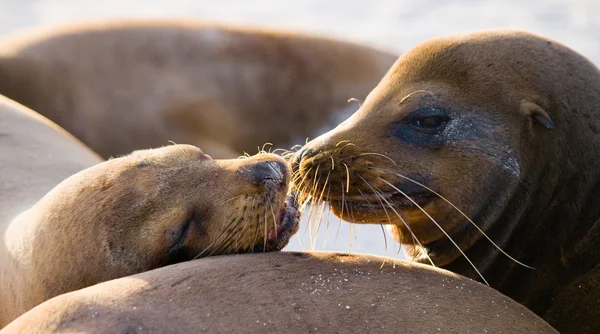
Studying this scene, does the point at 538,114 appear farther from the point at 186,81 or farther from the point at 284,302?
the point at 186,81

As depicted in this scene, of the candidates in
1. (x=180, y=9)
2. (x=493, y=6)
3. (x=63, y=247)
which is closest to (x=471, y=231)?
(x=63, y=247)

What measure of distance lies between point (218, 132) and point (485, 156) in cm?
310

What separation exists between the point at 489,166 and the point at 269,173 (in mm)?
880

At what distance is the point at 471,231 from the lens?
171 inches

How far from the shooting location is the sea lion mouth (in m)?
3.95

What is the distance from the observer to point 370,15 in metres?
10.5

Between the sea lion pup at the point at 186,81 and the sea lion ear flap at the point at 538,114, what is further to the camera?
the sea lion pup at the point at 186,81

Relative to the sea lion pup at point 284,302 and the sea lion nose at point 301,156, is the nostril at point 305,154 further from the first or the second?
the sea lion pup at point 284,302

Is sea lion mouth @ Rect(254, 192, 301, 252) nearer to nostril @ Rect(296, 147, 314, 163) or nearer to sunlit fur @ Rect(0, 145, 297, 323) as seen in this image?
sunlit fur @ Rect(0, 145, 297, 323)

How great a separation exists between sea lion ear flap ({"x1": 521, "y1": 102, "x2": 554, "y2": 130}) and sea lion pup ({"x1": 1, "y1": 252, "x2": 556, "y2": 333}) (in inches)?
33.7

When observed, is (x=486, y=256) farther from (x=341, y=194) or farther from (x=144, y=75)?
(x=144, y=75)

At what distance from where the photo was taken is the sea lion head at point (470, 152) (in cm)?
424

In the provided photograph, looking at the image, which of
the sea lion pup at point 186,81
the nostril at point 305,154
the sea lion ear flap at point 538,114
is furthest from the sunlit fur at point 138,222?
the sea lion pup at point 186,81

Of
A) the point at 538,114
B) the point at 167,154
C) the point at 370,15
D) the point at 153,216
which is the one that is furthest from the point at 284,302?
the point at 370,15
